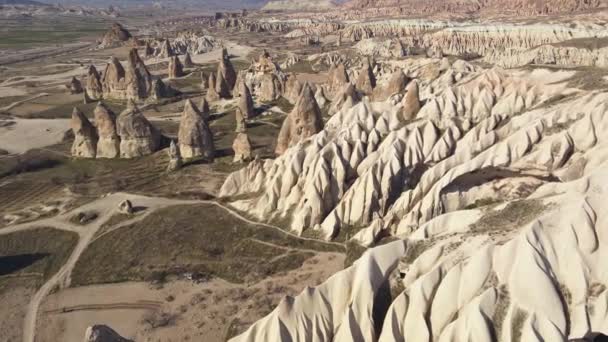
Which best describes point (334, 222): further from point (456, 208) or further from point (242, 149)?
point (242, 149)

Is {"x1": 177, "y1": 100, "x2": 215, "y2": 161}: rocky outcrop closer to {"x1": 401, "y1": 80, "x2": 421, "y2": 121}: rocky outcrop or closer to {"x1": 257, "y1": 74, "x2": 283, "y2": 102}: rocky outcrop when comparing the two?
{"x1": 401, "y1": 80, "x2": 421, "y2": 121}: rocky outcrop

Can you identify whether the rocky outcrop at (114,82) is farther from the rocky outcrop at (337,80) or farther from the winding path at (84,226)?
the winding path at (84,226)

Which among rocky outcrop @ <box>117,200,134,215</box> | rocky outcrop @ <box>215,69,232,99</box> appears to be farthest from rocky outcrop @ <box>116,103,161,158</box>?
rocky outcrop @ <box>215,69,232,99</box>

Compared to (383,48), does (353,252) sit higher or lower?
lower

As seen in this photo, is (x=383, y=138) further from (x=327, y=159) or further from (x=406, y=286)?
(x=406, y=286)

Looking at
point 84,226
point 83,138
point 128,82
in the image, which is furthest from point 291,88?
point 84,226

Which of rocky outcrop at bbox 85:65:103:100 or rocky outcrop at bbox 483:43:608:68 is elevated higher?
rocky outcrop at bbox 483:43:608:68

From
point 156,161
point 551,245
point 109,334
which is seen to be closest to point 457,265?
point 551,245
